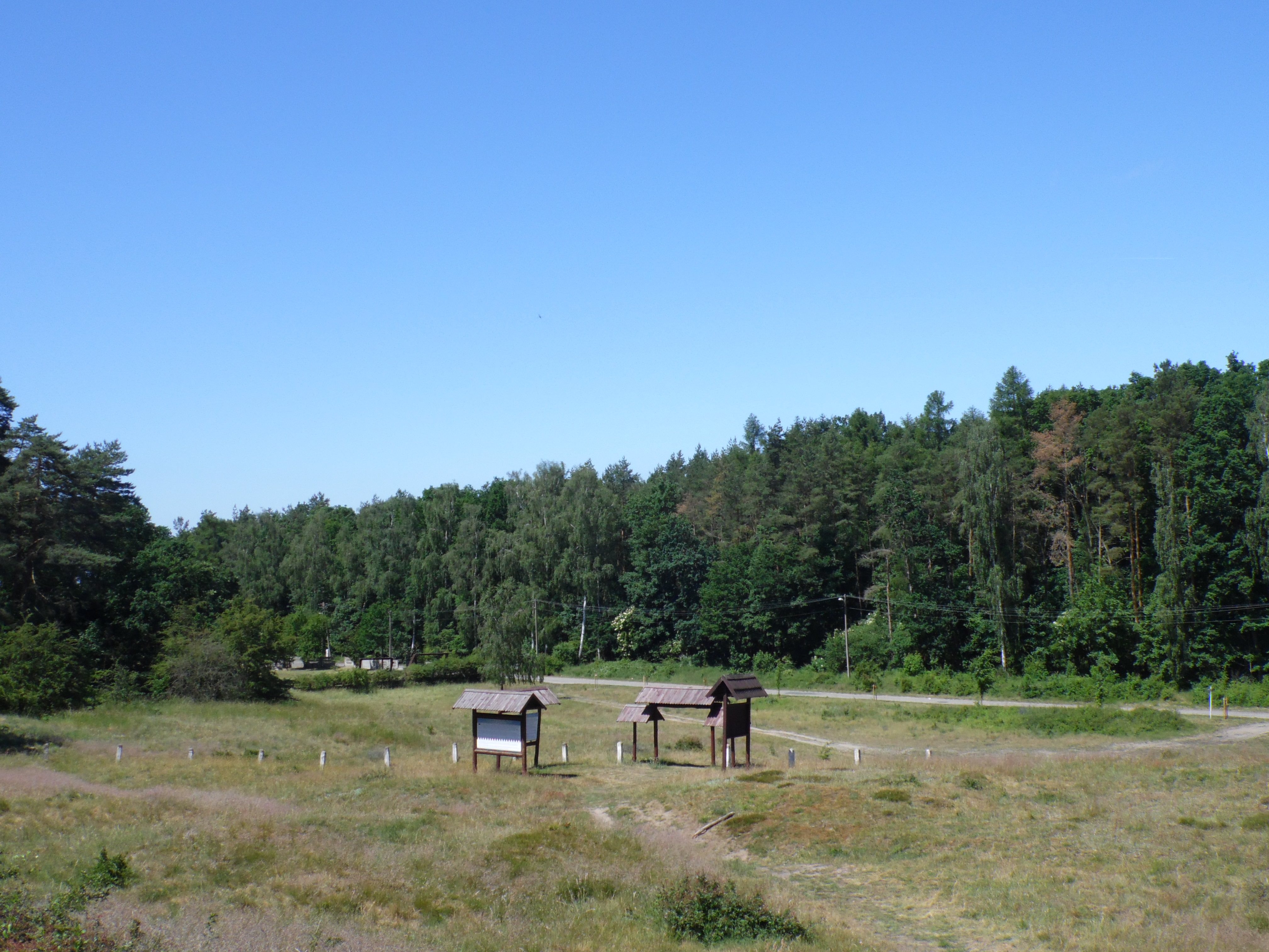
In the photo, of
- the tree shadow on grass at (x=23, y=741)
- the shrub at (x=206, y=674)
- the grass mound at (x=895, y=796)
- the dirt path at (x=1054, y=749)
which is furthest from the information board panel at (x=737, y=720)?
the shrub at (x=206, y=674)

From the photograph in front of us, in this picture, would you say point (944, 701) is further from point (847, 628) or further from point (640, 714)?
point (640, 714)

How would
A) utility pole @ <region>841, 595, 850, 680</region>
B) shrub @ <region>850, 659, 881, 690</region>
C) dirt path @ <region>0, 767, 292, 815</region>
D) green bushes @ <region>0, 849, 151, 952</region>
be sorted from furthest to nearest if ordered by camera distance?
1. utility pole @ <region>841, 595, 850, 680</region>
2. shrub @ <region>850, 659, 881, 690</region>
3. dirt path @ <region>0, 767, 292, 815</region>
4. green bushes @ <region>0, 849, 151, 952</region>

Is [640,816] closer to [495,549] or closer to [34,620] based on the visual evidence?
[34,620]

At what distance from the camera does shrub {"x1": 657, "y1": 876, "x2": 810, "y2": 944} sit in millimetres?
14047

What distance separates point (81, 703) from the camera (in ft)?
170

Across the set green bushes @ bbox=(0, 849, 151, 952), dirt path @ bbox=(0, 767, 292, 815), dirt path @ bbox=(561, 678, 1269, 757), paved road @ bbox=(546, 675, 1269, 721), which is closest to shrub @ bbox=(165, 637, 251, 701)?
paved road @ bbox=(546, 675, 1269, 721)

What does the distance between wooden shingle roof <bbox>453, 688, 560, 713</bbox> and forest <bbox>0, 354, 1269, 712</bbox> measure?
26.6 meters

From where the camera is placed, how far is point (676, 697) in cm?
3509

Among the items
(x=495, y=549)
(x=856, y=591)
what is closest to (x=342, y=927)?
(x=856, y=591)

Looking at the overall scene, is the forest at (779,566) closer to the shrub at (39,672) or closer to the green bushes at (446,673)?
the shrub at (39,672)

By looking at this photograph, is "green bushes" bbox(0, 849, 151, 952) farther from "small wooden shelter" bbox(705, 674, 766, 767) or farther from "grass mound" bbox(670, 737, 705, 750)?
"grass mound" bbox(670, 737, 705, 750)

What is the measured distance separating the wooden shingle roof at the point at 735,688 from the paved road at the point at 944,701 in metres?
9.63

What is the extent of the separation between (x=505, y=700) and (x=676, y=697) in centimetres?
676

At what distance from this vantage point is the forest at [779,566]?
57906 mm
